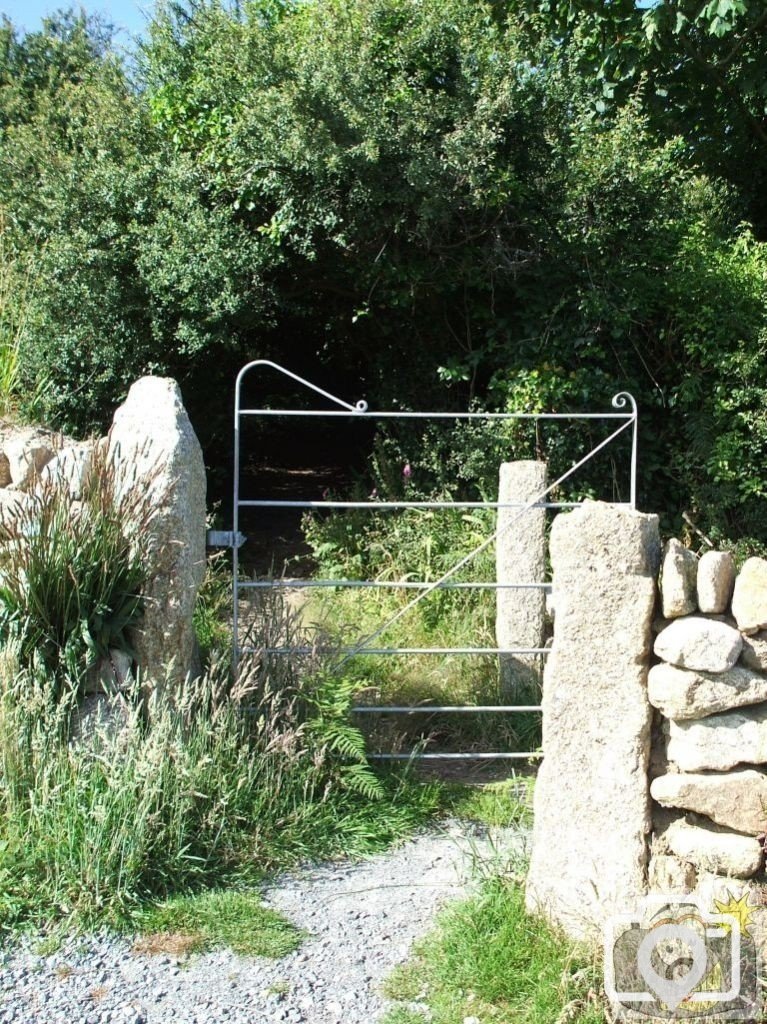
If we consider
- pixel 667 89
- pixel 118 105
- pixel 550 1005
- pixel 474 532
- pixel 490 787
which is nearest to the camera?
pixel 550 1005

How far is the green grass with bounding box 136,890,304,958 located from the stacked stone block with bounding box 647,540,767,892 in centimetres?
130

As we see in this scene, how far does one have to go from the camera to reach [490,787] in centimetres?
464

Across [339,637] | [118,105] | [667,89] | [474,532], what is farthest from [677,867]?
[667,89]

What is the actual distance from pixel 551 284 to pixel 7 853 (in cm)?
547

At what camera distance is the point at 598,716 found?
3252 mm

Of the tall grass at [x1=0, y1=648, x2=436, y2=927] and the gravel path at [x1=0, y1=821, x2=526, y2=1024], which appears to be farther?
the tall grass at [x1=0, y1=648, x2=436, y2=927]

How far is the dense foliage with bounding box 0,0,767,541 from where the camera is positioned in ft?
22.3

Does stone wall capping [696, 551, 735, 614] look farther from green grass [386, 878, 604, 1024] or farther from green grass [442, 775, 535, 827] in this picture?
green grass [442, 775, 535, 827]

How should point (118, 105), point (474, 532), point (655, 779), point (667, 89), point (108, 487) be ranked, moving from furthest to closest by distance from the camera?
1. point (667, 89)
2. point (118, 105)
3. point (474, 532)
4. point (108, 487)
5. point (655, 779)

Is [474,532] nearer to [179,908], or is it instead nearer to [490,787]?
[490,787]

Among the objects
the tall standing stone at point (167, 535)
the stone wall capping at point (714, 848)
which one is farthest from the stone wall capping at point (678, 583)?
the tall standing stone at point (167, 535)

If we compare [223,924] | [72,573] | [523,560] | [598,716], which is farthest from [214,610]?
[598,716]

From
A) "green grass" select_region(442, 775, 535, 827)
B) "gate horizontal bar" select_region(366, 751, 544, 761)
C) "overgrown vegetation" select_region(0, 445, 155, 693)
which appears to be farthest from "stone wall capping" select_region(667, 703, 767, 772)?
"overgrown vegetation" select_region(0, 445, 155, 693)

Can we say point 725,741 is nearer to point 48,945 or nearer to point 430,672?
point 48,945
